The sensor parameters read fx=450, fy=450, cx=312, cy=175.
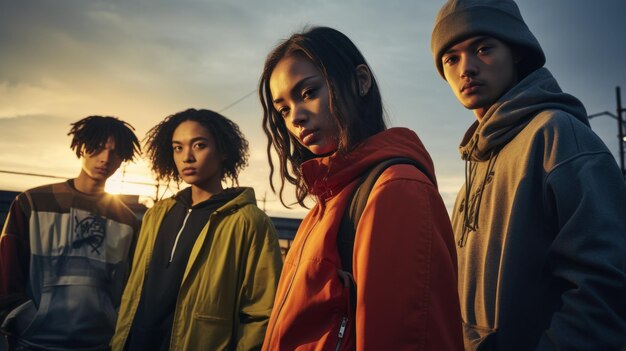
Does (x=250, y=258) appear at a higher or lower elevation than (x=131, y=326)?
higher

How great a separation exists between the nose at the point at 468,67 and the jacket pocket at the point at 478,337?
1126 millimetres

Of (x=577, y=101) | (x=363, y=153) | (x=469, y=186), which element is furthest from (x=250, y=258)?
(x=577, y=101)

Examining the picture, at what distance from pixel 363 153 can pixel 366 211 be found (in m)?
0.31

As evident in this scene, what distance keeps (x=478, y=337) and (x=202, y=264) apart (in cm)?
210

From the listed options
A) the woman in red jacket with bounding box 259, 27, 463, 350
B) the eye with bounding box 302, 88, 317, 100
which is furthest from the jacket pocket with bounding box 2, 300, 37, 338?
the eye with bounding box 302, 88, 317, 100

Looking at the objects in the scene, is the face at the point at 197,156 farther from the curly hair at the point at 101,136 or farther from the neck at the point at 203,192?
the curly hair at the point at 101,136

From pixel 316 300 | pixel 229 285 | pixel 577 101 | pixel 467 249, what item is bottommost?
pixel 229 285

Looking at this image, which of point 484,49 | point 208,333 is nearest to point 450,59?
point 484,49

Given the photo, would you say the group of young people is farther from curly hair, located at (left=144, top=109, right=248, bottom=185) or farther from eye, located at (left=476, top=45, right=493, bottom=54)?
curly hair, located at (left=144, top=109, right=248, bottom=185)

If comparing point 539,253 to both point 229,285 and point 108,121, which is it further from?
point 108,121

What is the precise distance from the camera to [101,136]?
14.5 feet

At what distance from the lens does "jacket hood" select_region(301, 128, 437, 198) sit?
61.3 inches

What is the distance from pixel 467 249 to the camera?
2.08 meters

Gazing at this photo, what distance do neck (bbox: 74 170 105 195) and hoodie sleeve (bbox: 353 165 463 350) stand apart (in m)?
3.54
